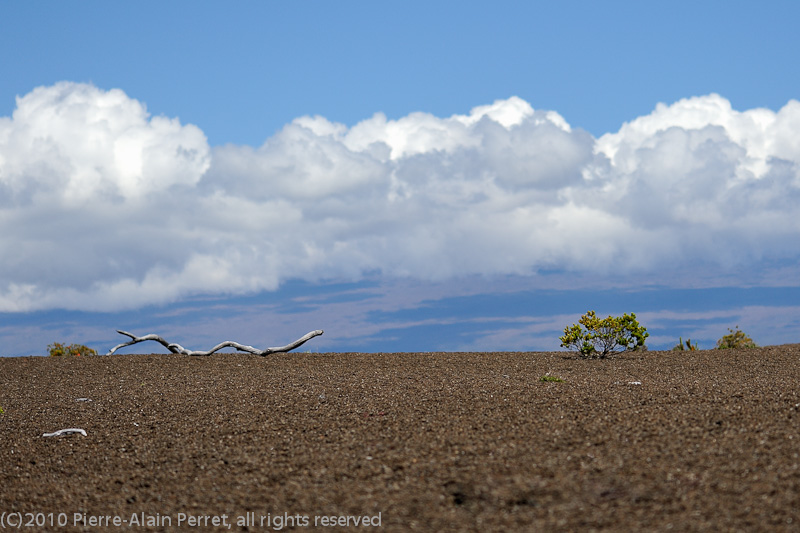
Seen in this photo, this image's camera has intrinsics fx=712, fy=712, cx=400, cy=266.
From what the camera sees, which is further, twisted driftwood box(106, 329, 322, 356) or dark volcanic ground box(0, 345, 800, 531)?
twisted driftwood box(106, 329, 322, 356)

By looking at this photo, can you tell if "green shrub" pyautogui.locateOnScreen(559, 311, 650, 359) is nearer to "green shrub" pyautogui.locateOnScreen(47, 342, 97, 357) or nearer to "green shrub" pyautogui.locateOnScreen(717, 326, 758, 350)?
"green shrub" pyautogui.locateOnScreen(717, 326, 758, 350)

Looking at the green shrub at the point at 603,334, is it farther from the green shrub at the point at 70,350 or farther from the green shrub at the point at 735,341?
the green shrub at the point at 70,350

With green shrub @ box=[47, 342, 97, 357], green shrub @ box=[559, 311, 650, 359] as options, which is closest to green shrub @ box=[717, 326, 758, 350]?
green shrub @ box=[559, 311, 650, 359]

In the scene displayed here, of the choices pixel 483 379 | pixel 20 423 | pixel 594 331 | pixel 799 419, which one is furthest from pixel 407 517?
pixel 594 331

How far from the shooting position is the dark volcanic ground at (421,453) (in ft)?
21.4

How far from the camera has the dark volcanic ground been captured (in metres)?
6.53

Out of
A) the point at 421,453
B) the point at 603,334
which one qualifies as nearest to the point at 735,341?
the point at 603,334

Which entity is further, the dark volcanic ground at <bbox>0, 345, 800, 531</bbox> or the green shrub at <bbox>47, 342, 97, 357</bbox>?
the green shrub at <bbox>47, 342, 97, 357</bbox>

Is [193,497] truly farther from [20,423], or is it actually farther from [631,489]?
[20,423]

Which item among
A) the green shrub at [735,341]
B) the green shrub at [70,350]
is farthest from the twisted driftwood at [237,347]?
the green shrub at [735,341]

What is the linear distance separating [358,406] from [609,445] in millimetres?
4086

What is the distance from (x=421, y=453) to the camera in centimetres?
805

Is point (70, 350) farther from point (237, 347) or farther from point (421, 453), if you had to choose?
point (421, 453)

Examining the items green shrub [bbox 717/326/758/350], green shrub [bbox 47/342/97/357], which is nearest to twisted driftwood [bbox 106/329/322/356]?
green shrub [bbox 47/342/97/357]
